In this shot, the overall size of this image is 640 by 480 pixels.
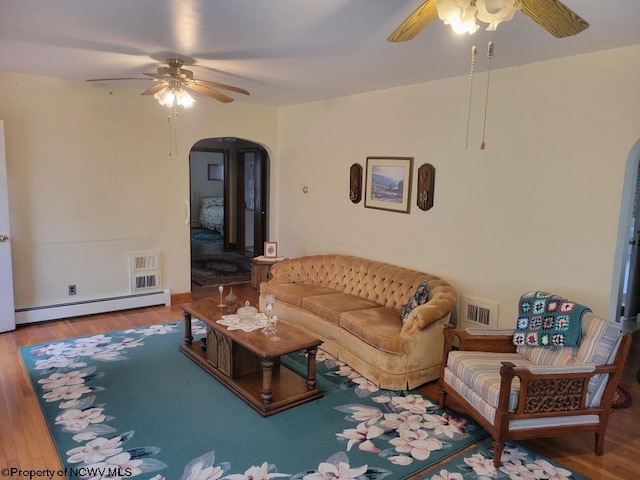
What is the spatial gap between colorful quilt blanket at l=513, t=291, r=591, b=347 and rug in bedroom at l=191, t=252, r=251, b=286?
4.76m

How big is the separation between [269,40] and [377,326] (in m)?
2.37

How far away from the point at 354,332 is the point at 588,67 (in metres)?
2.76

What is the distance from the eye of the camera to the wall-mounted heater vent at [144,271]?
578cm

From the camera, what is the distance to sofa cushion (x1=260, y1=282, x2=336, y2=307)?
4.85m

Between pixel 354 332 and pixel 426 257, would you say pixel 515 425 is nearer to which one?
pixel 354 332

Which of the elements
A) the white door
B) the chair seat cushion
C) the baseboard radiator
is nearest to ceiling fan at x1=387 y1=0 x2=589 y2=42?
the chair seat cushion

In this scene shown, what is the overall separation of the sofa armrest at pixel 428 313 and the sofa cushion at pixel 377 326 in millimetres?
109

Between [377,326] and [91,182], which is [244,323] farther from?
[91,182]

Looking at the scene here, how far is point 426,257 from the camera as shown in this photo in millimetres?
4770

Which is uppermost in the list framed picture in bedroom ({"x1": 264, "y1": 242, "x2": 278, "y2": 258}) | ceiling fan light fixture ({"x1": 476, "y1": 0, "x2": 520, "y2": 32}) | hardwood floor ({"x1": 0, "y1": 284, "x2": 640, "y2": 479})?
ceiling fan light fixture ({"x1": 476, "y1": 0, "x2": 520, "y2": 32})

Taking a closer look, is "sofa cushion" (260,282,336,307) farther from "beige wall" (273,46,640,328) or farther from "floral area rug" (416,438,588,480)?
"floral area rug" (416,438,588,480)

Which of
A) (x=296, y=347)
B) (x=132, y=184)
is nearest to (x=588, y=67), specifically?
(x=296, y=347)

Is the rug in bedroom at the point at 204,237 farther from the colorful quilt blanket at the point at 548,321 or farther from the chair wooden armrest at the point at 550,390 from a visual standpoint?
the chair wooden armrest at the point at 550,390

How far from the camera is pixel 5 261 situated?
4762 mm
